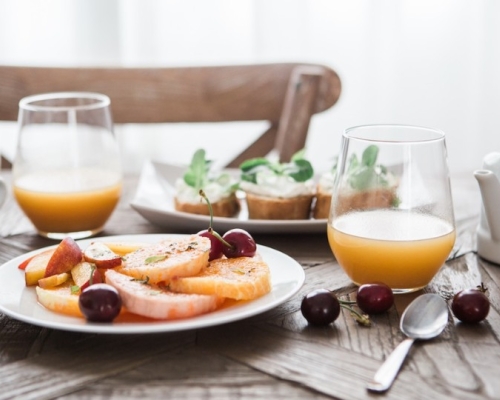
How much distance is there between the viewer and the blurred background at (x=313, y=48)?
285 cm

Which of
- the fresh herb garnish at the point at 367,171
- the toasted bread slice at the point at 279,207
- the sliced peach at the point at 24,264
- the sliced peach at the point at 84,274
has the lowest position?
the toasted bread slice at the point at 279,207

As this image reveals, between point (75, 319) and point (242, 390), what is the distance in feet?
0.76

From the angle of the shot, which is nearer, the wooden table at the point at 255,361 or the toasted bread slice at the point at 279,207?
the wooden table at the point at 255,361

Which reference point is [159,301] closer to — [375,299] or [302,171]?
[375,299]

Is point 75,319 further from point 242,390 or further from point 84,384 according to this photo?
point 242,390

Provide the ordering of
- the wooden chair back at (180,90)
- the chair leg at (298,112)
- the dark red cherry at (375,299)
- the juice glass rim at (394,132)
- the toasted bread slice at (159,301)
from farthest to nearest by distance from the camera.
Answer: the wooden chair back at (180,90)
the chair leg at (298,112)
the juice glass rim at (394,132)
the dark red cherry at (375,299)
the toasted bread slice at (159,301)

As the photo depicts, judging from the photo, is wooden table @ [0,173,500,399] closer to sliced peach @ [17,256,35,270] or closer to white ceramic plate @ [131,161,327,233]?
sliced peach @ [17,256,35,270]

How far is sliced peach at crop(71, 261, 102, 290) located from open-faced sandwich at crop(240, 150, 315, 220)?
0.50 metres

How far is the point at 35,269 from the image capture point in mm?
1032

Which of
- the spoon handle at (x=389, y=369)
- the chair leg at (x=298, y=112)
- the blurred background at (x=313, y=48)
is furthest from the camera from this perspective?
the blurred background at (x=313, y=48)

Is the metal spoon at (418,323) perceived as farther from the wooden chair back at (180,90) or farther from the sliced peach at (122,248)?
the wooden chair back at (180,90)

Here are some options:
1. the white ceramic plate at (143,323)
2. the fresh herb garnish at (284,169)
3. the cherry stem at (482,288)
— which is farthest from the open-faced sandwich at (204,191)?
the cherry stem at (482,288)

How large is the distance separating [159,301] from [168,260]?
9 centimetres

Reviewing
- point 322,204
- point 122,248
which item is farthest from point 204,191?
point 122,248
